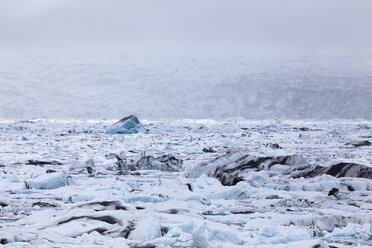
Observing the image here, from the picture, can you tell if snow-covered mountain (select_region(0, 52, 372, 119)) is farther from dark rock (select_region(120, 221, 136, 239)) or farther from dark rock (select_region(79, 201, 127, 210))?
dark rock (select_region(120, 221, 136, 239))

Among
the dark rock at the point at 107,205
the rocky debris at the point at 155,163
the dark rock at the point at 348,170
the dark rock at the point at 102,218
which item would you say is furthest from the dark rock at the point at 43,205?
the dark rock at the point at 348,170

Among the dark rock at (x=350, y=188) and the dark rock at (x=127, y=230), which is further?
the dark rock at (x=350, y=188)

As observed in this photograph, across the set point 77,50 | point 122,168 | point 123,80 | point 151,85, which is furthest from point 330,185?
point 77,50

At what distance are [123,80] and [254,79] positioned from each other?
495 inches

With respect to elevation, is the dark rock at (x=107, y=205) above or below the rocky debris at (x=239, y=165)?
above

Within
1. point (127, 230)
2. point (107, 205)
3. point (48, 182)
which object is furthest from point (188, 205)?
point (48, 182)

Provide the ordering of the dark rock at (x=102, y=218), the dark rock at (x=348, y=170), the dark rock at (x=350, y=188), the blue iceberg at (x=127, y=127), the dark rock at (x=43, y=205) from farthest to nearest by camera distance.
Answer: the blue iceberg at (x=127, y=127)
the dark rock at (x=348, y=170)
the dark rock at (x=350, y=188)
the dark rock at (x=43, y=205)
the dark rock at (x=102, y=218)

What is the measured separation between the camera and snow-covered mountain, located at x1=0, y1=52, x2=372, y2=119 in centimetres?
4062

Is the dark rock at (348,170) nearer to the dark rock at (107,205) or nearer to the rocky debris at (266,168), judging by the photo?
the rocky debris at (266,168)

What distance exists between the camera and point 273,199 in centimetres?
439

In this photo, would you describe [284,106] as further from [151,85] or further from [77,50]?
[77,50]

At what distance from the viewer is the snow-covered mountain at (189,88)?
133 feet

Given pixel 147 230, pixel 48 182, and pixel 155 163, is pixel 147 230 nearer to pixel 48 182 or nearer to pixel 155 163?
pixel 48 182

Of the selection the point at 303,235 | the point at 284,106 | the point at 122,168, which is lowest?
the point at 284,106
